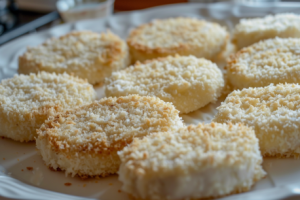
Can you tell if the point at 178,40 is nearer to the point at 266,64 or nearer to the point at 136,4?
the point at 266,64

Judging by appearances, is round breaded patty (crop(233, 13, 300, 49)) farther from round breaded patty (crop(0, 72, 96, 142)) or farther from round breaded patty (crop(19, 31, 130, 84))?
round breaded patty (crop(0, 72, 96, 142))

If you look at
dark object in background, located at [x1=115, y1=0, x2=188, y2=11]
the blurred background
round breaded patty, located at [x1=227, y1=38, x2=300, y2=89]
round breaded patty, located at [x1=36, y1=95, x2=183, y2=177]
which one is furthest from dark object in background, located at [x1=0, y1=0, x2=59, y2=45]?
round breaded patty, located at [x1=227, y1=38, x2=300, y2=89]

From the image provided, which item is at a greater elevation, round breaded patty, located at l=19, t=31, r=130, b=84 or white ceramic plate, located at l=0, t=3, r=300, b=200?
round breaded patty, located at l=19, t=31, r=130, b=84

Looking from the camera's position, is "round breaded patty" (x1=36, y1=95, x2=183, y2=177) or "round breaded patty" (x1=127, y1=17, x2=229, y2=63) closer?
"round breaded patty" (x1=36, y1=95, x2=183, y2=177)

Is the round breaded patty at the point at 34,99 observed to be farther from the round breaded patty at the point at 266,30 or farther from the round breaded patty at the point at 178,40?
the round breaded patty at the point at 266,30

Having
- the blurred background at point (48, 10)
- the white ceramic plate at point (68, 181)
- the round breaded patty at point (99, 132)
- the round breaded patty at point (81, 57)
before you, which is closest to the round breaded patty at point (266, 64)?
the white ceramic plate at point (68, 181)

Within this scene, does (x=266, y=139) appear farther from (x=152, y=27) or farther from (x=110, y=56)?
(x=152, y=27)
